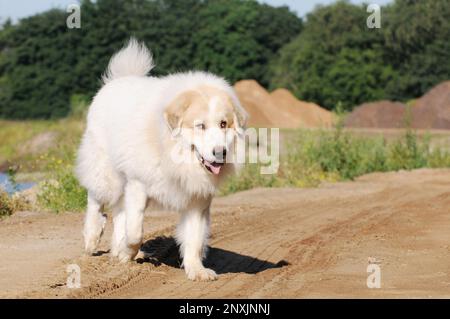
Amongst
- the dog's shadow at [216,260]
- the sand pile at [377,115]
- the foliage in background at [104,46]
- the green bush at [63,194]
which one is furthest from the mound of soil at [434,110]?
the dog's shadow at [216,260]

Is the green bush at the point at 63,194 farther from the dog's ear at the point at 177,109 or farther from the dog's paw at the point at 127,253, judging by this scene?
the dog's ear at the point at 177,109

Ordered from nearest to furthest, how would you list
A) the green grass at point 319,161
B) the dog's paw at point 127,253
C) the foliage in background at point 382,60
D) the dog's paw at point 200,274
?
the dog's paw at point 200,274 < the dog's paw at point 127,253 < the green grass at point 319,161 < the foliage in background at point 382,60

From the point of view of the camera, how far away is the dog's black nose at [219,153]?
26.8 ft

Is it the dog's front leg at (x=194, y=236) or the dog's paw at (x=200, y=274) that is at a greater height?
the dog's front leg at (x=194, y=236)

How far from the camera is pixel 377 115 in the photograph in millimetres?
49594

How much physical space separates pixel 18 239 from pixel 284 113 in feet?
145

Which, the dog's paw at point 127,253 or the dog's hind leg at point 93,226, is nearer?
the dog's paw at point 127,253

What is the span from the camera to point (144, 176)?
8.85 m

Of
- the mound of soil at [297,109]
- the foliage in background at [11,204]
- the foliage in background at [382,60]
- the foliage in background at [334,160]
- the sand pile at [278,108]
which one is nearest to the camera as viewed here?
the foliage in background at [11,204]

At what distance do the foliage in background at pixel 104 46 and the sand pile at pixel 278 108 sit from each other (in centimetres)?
1123

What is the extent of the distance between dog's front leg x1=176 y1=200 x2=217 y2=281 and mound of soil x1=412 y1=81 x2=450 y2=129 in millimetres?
37944

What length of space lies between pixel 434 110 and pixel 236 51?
3063cm

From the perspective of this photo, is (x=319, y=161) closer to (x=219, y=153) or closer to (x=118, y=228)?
(x=118, y=228)

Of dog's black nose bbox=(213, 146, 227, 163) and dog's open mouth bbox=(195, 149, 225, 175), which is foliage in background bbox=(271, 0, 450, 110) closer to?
dog's open mouth bbox=(195, 149, 225, 175)
